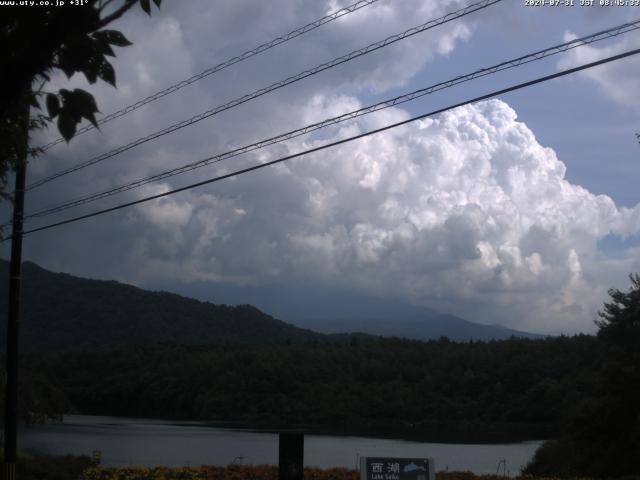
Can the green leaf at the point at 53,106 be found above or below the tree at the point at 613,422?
above

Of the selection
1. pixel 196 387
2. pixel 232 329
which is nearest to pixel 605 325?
pixel 196 387

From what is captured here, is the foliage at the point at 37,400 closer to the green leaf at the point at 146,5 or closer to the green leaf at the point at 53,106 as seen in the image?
the green leaf at the point at 146,5

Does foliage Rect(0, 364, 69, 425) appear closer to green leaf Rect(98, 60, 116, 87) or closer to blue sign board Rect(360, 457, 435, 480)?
blue sign board Rect(360, 457, 435, 480)

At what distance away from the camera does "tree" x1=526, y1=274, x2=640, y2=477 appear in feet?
76.6

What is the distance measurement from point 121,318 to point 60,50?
121764 millimetres

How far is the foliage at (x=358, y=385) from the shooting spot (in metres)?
50.3

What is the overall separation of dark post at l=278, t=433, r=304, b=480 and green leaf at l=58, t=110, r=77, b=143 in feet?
29.8

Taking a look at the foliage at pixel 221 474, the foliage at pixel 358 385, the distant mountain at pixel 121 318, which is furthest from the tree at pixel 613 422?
the distant mountain at pixel 121 318

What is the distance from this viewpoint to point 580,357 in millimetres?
51250

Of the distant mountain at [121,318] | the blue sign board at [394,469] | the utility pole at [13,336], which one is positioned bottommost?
the blue sign board at [394,469]

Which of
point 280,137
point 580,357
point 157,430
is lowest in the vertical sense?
point 157,430

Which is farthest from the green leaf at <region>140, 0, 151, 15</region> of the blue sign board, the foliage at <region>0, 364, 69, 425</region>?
the foliage at <region>0, 364, 69, 425</region>

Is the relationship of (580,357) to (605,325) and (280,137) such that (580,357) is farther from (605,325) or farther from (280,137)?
(280,137)

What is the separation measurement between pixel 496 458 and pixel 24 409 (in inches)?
726
